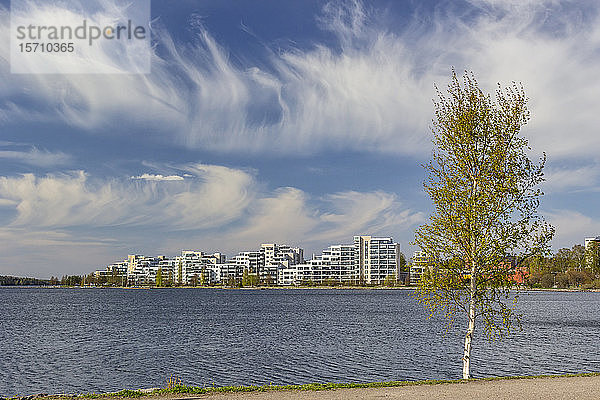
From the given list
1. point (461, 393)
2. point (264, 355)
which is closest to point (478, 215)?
point (461, 393)

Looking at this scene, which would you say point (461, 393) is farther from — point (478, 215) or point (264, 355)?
point (264, 355)

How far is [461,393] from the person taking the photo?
17.6 meters

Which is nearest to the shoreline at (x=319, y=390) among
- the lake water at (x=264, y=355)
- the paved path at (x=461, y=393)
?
the paved path at (x=461, y=393)

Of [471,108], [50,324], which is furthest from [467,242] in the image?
[50,324]

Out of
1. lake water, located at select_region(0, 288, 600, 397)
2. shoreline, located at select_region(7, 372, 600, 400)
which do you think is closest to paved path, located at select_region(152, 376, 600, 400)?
shoreline, located at select_region(7, 372, 600, 400)

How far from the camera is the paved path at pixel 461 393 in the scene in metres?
16.8

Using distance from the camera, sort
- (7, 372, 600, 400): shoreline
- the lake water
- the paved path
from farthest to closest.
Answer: the lake water
(7, 372, 600, 400): shoreline
the paved path

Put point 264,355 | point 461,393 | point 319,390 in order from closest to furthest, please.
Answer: point 461,393 < point 319,390 < point 264,355

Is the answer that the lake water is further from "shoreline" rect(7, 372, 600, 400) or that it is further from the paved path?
the paved path

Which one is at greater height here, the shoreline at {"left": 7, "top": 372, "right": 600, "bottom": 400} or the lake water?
the shoreline at {"left": 7, "top": 372, "right": 600, "bottom": 400}

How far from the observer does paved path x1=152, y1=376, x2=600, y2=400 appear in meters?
16.8

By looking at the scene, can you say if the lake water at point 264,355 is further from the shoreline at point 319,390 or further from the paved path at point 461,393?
the paved path at point 461,393

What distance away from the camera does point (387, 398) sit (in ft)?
55.1

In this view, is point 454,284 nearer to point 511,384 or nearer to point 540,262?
point 540,262
